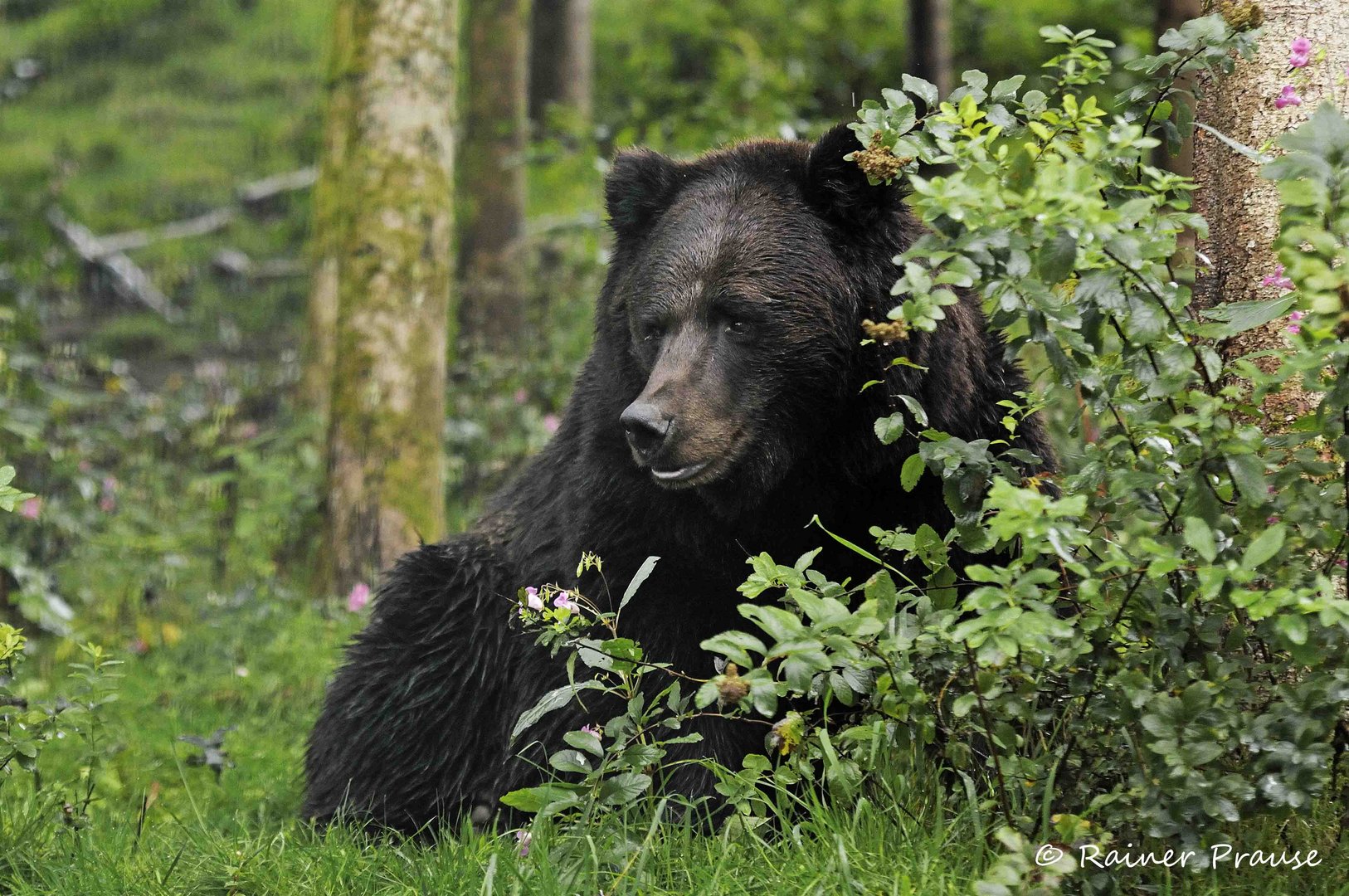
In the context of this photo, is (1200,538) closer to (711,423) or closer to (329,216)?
(711,423)

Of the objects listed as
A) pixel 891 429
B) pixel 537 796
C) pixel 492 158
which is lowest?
pixel 537 796

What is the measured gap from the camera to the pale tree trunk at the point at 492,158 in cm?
988

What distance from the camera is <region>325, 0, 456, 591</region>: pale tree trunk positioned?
20.4 feet

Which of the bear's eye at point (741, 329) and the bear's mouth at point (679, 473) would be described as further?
the bear's eye at point (741, 329)

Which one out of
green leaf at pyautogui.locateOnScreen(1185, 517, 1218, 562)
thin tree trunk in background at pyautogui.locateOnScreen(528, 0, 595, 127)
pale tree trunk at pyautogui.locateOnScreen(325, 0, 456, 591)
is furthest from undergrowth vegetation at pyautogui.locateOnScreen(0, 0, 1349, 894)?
thin tree trunk in background at pyautogui.locateOnScreen(528, 0, 595, 127)

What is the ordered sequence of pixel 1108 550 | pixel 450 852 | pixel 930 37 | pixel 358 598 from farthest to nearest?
pixel 930 37 < pixel 358 598 < pixel 450 852 < pixel 1108 550

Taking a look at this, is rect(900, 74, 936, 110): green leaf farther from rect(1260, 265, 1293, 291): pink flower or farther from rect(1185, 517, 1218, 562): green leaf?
rect(1185, 517, 1218, 562): green leaf

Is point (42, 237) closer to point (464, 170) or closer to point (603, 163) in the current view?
point (464, 170)

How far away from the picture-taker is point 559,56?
11.8m

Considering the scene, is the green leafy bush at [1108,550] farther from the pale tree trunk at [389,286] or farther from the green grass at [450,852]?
the pale tree trunk at [389,286]

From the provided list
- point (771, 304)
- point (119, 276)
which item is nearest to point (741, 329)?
point (771, 304)

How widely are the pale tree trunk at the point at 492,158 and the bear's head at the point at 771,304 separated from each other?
18.6 ft

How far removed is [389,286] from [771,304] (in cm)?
263

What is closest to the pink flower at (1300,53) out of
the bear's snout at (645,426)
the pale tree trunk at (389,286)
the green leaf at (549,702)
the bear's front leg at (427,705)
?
the bear's snout at (645,426)
